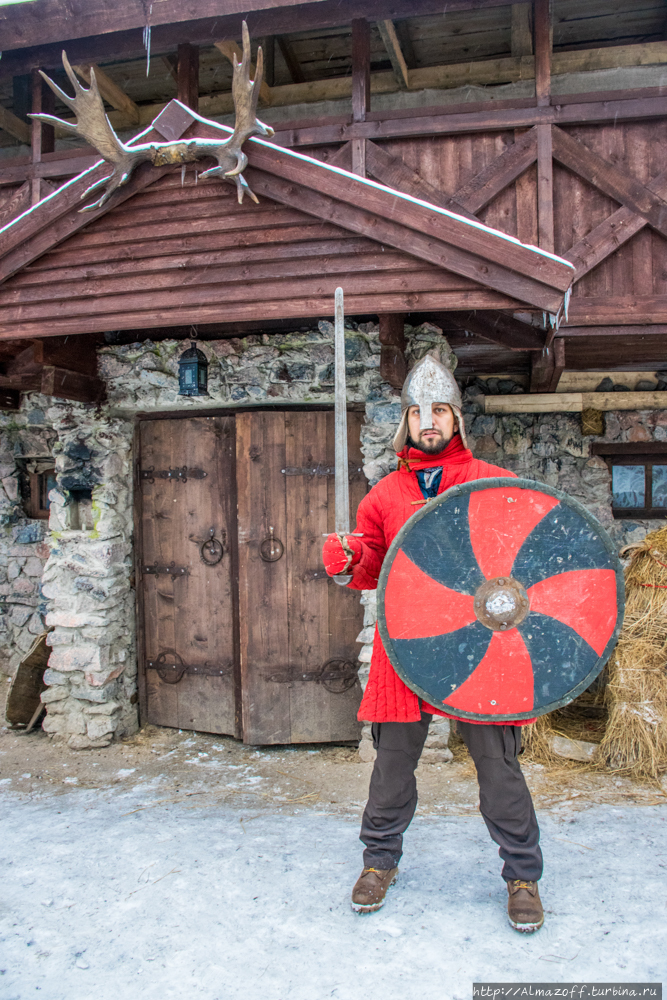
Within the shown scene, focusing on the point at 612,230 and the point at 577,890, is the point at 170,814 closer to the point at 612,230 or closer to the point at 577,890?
the point at 577,890

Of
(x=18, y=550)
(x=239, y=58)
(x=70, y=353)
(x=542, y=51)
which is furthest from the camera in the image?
(x=18, y=550)

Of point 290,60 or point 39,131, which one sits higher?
point 290,60

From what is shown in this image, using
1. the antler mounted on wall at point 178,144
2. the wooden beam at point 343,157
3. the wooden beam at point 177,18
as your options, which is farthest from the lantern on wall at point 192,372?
the wooden beam at point 177,18

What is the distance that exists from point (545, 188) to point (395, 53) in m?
1.49

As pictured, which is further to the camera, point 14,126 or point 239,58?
point 14,126

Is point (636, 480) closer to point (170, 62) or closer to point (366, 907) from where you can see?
point (366, 907)

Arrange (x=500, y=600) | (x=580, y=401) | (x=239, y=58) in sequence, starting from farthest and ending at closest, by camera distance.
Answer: (x=580, y=401) < (x=239, y=58) < (x=500, y=600)

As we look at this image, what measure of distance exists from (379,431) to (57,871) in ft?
8.32

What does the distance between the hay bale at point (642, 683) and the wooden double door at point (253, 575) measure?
4.87 ft

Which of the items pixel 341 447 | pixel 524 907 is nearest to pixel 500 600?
pixel 341 447

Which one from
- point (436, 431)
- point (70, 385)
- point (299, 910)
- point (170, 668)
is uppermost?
point (70, 385)

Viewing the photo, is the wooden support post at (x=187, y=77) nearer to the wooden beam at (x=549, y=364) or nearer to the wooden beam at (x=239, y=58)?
the wooden beam at (x=239, y=58)

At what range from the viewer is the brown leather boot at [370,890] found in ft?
7.25

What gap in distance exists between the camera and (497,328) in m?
3.46
